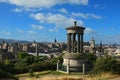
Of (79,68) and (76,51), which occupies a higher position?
(76,51)

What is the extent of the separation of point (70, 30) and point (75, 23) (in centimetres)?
113

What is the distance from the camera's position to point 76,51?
33.2 meters

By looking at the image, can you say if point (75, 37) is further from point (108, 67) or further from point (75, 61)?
point (108, 67)

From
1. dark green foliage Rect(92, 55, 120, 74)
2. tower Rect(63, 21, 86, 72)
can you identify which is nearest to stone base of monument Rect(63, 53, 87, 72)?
tower Rect(63, 21, 86, 72)

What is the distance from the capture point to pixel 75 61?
105ft

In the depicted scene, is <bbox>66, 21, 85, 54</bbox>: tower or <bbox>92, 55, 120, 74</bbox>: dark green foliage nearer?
<bbox>92, 55, 120, 74</bbox>: dark green foliage

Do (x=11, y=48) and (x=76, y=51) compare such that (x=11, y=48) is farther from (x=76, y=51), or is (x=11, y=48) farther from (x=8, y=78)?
(x=8, y=78)

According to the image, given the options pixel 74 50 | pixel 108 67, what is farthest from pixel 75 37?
pixel 108 67

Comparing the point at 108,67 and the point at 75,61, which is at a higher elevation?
the point at 108,67

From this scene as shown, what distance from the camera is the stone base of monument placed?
31656 mm

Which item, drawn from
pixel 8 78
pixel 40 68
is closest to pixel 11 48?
pixel 40 68

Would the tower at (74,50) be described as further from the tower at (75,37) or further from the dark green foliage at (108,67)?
the dark green foliage at (108,67)

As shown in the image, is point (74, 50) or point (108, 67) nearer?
point (108, 67)

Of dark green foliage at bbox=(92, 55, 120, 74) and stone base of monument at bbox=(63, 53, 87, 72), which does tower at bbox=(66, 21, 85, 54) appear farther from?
dark green foliage at bbox=(92, 55, 120, 74)
